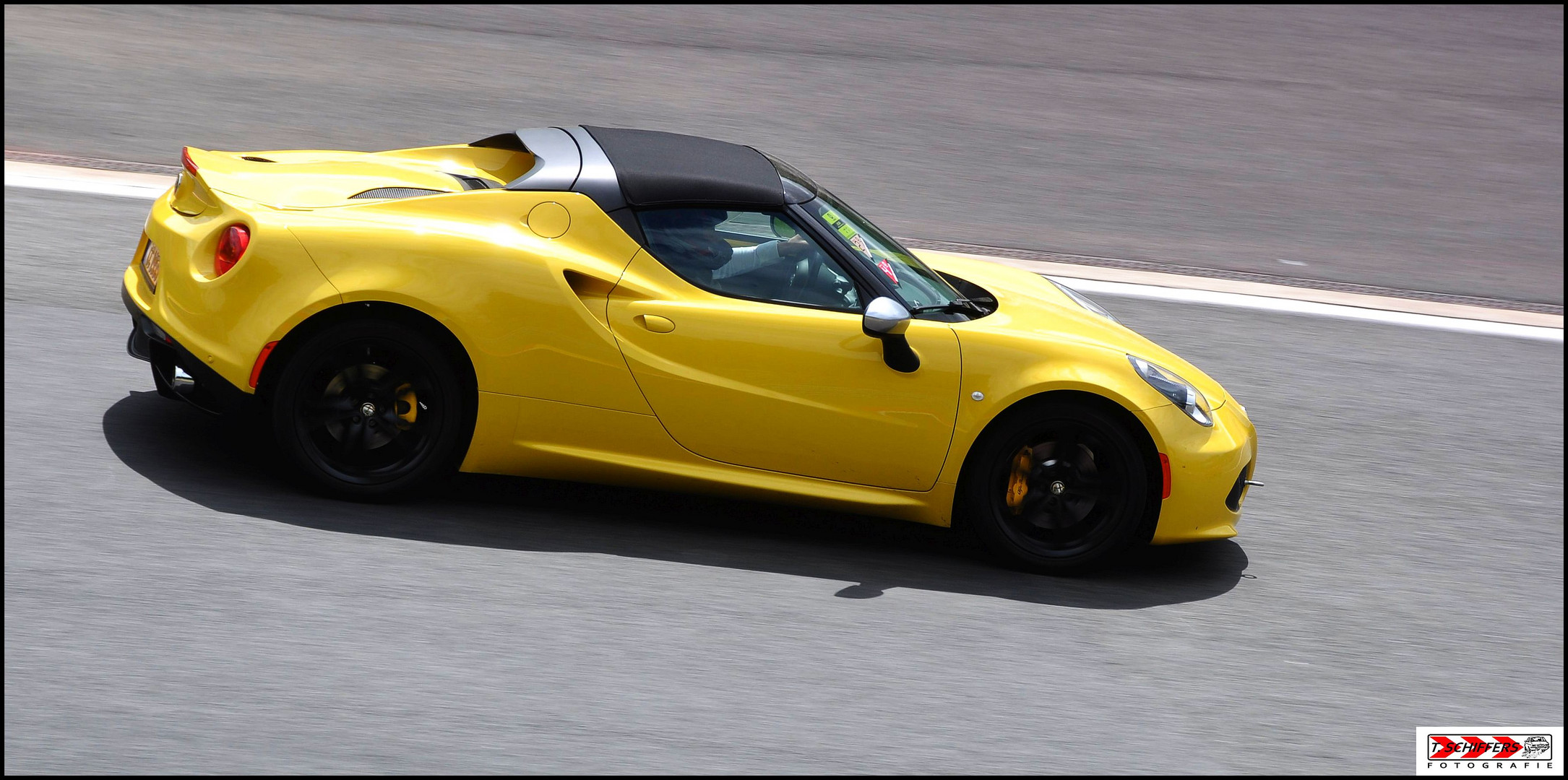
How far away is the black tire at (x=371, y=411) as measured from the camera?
16.2 ft

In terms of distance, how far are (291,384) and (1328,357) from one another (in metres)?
5.66

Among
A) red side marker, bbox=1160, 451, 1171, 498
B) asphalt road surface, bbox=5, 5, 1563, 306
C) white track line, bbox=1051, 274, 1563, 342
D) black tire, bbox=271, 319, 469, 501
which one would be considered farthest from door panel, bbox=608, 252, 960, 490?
asphalt road surface, bbox=5, 5, 1563, 306

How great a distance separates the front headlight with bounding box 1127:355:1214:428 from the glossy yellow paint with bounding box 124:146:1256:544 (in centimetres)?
5

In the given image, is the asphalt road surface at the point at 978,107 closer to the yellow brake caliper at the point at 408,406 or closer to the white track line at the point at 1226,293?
the white track line at the point at 1226,293

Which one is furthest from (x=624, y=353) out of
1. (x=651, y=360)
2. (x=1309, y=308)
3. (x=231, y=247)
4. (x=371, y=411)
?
(x=1309, y=308)

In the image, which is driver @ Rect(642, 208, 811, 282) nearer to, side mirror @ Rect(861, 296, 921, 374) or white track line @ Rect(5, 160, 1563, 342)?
side mirror @ Rect(861, 296, 921, 374)

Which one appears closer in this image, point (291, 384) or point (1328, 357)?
point (291, 384)

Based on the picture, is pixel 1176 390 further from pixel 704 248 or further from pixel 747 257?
pixel 704 248

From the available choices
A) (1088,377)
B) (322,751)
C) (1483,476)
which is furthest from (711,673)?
(1483,476)

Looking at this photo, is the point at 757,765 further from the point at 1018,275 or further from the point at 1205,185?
the point at 1205,185

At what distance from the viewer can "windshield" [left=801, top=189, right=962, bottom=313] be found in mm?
5227

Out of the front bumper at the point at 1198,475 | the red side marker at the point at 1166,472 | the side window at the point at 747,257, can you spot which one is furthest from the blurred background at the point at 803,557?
the side window at the point at 747,257

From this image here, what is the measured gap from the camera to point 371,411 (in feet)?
16.4

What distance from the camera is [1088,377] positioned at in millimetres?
5090
